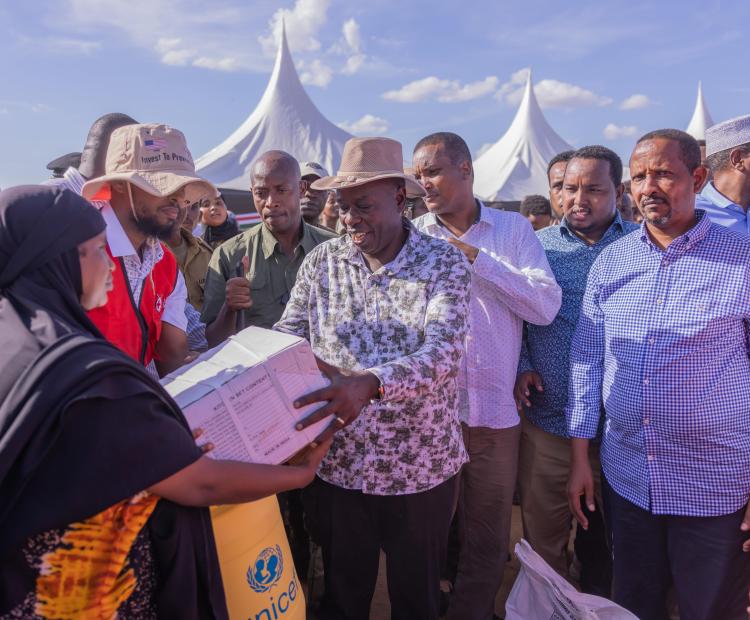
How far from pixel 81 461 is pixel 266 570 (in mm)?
765

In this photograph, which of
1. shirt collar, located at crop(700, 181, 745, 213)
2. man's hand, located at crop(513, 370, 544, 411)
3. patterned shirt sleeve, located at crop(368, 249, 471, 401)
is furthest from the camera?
shirt collar, located at crop(700, 181, 745, 213)

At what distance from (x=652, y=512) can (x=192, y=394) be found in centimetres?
173

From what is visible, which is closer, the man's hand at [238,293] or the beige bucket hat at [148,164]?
the beige bucket hat at [148,164]

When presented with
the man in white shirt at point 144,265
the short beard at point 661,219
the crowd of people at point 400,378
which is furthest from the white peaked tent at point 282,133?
the short beard at point 661,219

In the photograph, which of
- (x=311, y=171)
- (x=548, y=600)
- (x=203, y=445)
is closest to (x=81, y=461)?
(x=203, y=445)

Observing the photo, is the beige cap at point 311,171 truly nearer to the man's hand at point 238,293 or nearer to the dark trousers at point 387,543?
the man's hand at point 238,293

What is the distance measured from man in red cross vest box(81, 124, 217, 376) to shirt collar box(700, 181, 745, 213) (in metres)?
2.56

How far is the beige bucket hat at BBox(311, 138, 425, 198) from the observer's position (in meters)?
2.21

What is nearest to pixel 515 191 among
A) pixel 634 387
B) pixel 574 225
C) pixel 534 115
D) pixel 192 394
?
pixel 534 115

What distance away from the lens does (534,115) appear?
19375mm

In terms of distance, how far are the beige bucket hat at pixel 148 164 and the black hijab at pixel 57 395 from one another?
84 cm

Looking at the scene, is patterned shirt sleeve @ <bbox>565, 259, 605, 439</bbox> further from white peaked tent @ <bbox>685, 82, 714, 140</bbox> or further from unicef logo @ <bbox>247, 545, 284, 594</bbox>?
white peaked tent @ <bbox>685, 82, 714, 140</bbox>

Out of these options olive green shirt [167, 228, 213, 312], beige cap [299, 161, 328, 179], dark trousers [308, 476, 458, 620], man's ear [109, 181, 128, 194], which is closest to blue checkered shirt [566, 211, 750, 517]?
dark trousers [308, 476, 458, 620]

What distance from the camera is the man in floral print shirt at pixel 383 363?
2117 millimetres
